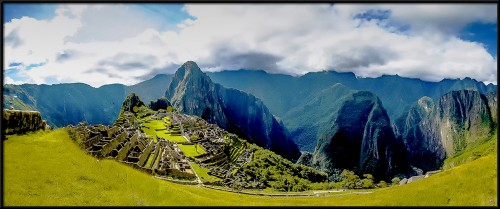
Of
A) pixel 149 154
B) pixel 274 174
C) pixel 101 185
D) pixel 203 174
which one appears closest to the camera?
pixel 101 185

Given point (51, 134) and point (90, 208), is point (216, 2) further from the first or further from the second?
point (51, 134)

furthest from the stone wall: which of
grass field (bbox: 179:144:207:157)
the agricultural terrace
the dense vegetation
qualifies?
the agricultural terrace

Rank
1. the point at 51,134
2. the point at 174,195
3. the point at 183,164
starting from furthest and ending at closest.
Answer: the point at 183,164
the point at 51,134
the point at 174,195

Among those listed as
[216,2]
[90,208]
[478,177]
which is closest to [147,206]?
[90,208]

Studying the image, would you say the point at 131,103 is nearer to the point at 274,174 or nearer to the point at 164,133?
the point at 164,133

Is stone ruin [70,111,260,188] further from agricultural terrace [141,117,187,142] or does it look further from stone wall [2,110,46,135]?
stone wall [2,110,46,135]

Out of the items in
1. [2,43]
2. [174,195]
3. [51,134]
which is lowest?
[174,195]

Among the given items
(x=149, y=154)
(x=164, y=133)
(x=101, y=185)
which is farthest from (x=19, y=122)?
(x=164, y=133)

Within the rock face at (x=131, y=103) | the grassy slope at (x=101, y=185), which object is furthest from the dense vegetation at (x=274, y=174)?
the rock face at (x=131, y=103)
